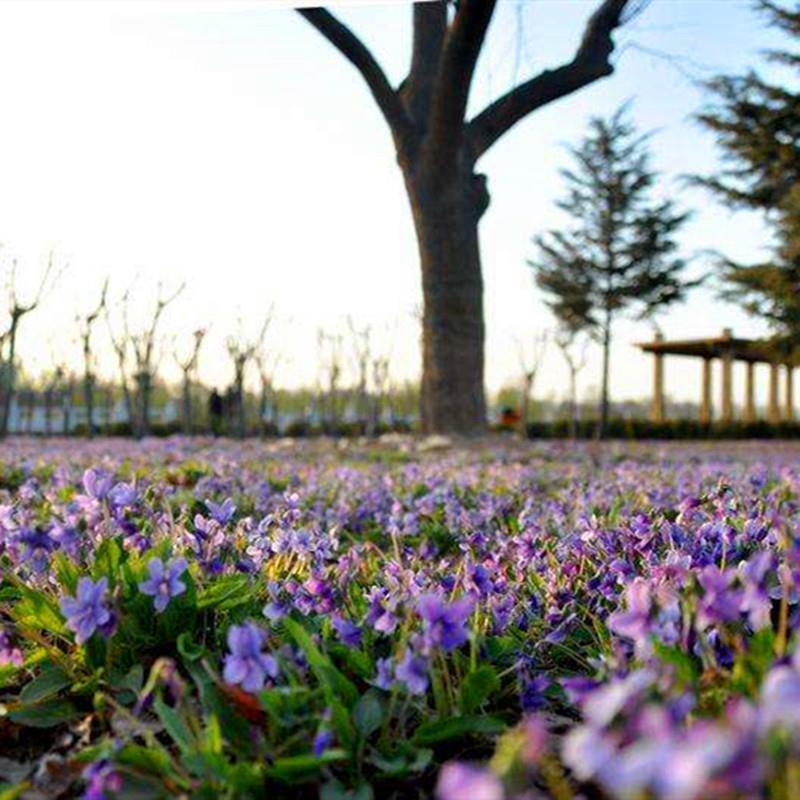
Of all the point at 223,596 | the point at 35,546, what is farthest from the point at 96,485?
the point at 223,596

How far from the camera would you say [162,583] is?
1.91 metres

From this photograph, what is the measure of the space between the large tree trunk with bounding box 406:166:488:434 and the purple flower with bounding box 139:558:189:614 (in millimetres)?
10090

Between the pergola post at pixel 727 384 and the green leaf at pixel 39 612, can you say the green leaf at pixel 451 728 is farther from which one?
the pergola post at pixel 727 384

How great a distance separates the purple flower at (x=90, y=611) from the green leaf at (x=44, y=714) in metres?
0.26

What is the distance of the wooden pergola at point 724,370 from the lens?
3553 centimetres

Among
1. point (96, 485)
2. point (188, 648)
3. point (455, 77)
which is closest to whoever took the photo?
point (188, 648)

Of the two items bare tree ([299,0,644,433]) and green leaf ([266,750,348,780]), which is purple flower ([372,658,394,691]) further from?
bare tree ([299,0,644,433])

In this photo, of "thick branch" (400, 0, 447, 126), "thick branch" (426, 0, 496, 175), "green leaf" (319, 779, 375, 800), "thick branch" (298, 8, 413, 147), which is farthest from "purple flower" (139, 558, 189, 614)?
"thick branch" (400, 0, 447, 126)

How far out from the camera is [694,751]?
74cm

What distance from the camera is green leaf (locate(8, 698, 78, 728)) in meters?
1.93

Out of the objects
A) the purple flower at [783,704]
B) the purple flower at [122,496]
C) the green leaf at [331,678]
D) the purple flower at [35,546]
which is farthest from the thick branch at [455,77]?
the purple flower at [783,704]

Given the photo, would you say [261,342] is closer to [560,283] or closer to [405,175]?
[560,283]

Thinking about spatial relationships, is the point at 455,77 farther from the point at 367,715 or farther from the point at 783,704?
the point at 783,704

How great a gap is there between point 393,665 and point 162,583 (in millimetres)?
471
